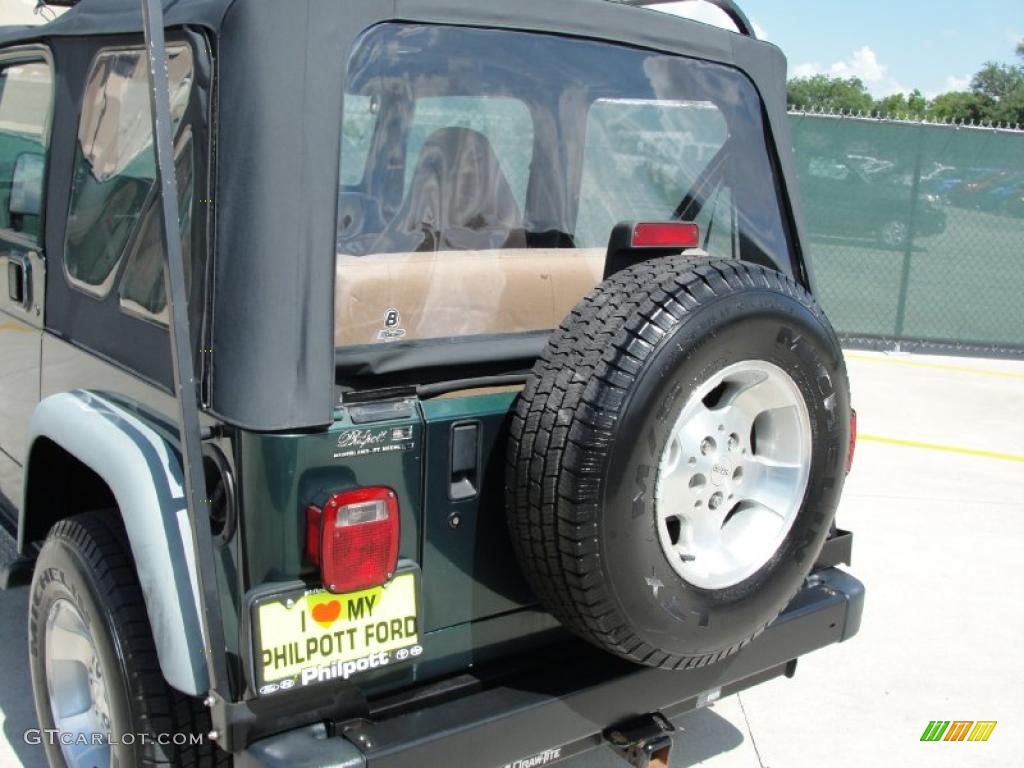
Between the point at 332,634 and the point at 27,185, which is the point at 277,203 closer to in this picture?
the point at 332,634

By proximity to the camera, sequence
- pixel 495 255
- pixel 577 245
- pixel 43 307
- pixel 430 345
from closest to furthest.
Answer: pixel 430 345
pixel 495 255
pixel 577 245
pixel 43 307

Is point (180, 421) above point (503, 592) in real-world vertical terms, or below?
above

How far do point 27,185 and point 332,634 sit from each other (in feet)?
6.30

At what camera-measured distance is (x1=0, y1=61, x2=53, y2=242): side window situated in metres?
3.08

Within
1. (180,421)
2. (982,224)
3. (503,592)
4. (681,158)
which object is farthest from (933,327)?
(180,421)

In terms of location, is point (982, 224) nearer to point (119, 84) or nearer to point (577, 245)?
point (577, 245)

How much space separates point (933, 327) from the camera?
32.3 ft

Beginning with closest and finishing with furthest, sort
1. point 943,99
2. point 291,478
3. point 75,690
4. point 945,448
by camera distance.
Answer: point 291,478 < point 75,690 < point 945,448 < point 943,99

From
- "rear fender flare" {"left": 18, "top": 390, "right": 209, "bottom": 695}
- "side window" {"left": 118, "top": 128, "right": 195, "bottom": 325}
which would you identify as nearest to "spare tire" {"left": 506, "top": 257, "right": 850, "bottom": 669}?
"rear fender flare" {"left": 18, "top": 390, "right": 209, "bottom": 695}

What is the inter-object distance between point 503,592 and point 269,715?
23.5 inches

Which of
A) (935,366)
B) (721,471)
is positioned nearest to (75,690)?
(721,471)

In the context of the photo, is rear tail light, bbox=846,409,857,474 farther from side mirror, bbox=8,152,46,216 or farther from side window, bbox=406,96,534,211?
side mirror, bbox=8,152,46,216

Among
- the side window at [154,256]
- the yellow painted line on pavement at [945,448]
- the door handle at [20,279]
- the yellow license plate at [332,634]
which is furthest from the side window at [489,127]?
the yellow painted line on pavement at [945,448]

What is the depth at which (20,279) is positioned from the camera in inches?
125
